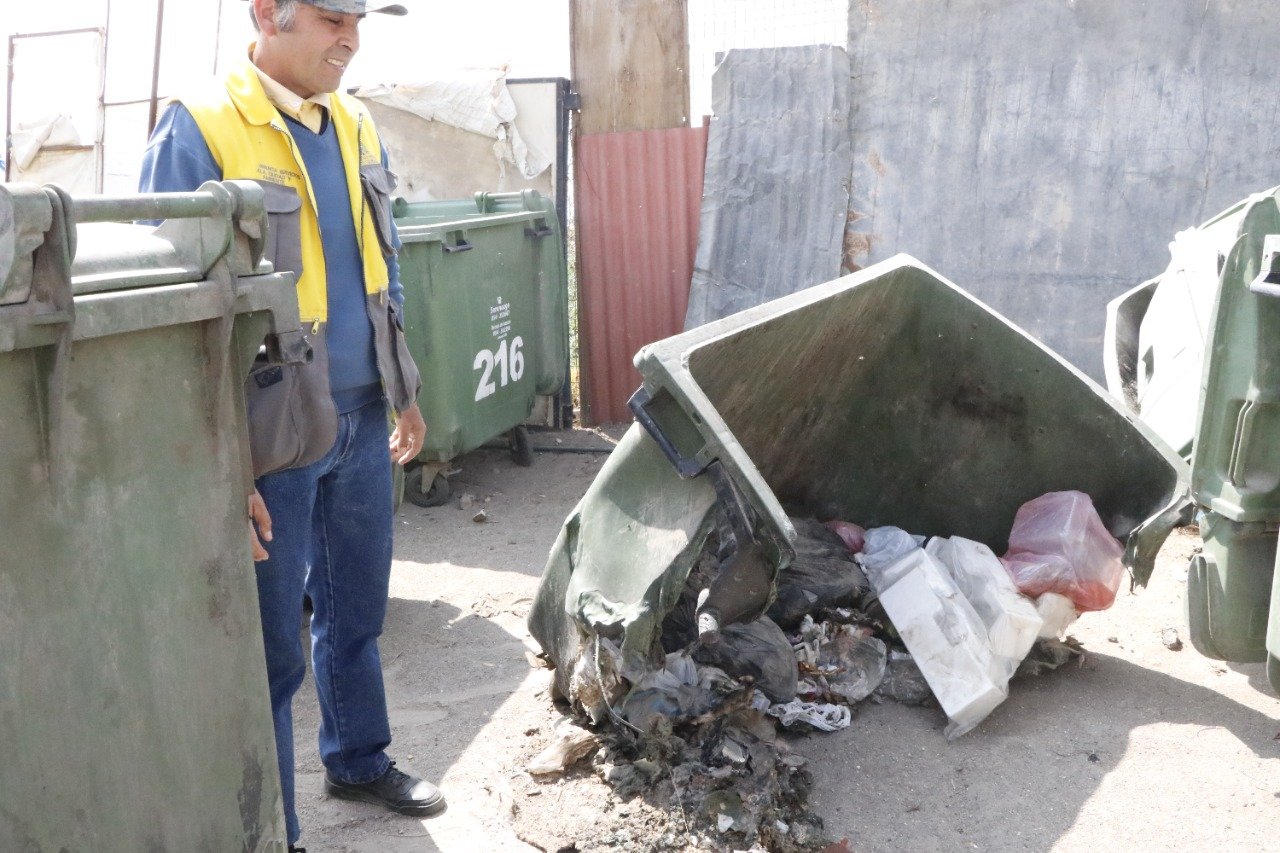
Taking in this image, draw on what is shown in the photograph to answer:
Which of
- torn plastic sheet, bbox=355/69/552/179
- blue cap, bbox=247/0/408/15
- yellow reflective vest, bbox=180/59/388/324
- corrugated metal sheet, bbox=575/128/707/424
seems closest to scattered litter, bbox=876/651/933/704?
yellow reflective vest, bbox=180/59/388/324

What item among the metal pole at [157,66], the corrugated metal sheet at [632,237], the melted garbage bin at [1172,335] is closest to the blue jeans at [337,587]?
the melted garbage bin at [1172,335]

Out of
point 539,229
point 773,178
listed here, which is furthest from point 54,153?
point 773,178

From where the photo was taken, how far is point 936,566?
3.67m

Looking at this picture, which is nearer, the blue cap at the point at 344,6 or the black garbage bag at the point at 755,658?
the blue cap at the point at 344,6

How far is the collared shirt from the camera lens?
2.52m

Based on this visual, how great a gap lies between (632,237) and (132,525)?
548 centimetres

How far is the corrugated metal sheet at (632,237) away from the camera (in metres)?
7.00

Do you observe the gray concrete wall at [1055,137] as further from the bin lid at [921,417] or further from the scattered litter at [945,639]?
the scattered litter at [945,639]

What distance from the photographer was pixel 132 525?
1.89 metres

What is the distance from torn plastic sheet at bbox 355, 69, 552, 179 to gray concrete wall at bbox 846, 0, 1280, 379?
2001mm

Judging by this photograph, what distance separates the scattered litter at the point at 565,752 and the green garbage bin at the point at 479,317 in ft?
8.88

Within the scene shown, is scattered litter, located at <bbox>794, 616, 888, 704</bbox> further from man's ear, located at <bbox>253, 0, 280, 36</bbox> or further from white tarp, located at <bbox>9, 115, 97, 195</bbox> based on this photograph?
white tarp, located at <bbox>9, 115, 97, 195</bbox>

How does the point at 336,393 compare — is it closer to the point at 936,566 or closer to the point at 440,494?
the point at 936,566

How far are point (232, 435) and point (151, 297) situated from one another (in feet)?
1.14
